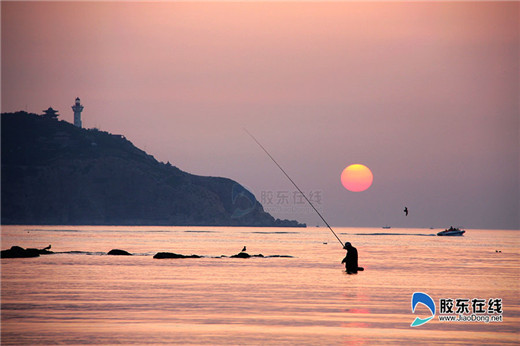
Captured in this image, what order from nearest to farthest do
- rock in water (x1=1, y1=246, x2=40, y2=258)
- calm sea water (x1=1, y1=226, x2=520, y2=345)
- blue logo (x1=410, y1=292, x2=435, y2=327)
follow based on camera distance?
calm sea water (x1=1, y1=226, x2=520, y2=345)
blue logo (x1=410, y1=292, x2=435, y2=327)
rock in water (x1=1, y1=246, x2=40, y2=258)

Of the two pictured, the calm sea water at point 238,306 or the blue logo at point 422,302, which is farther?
the blue logo at point 422,302

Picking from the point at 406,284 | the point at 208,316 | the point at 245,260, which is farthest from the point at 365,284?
the point at 245,260

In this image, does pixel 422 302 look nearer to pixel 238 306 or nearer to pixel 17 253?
pixel 238 306

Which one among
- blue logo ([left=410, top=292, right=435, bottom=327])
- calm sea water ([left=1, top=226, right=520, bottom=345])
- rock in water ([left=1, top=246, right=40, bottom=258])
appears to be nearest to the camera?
calm sea water ([left=1, top=226, right=520, bottom=345])

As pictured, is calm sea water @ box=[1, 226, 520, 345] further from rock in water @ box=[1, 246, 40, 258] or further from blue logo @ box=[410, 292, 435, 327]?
rock in water @ box=[1, 246, 40, 258]

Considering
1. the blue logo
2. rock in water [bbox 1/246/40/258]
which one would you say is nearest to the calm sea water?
the blue logo

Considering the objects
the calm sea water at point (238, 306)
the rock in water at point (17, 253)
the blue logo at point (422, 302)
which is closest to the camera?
the calm sea water at point (238, 306)

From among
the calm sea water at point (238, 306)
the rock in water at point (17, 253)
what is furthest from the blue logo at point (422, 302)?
the rock in water at point (17, 253)

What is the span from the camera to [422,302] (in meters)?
29.7

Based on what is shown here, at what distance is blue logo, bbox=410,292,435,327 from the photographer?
24094 millimetres

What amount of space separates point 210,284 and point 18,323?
50.1 ft

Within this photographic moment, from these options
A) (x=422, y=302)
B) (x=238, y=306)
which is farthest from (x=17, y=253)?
(x=422, y=302)

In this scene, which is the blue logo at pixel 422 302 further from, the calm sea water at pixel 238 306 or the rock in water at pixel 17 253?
the rock in water at pixel 17 253

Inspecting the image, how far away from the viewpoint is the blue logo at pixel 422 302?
79.0 ft
